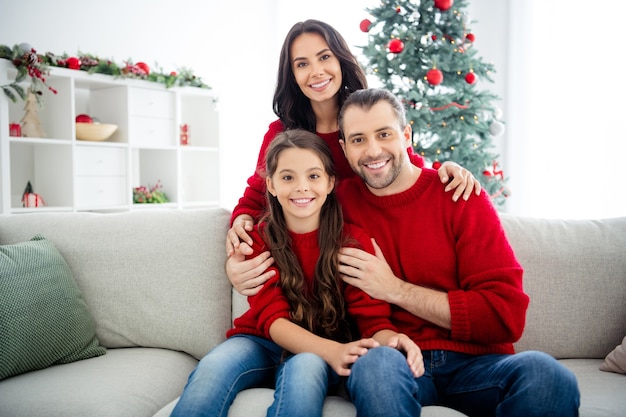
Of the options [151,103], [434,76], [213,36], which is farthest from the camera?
[213,36]

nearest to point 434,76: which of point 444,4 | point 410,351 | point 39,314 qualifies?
point 444,4

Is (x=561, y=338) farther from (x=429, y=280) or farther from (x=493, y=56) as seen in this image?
(x=493, y=56)

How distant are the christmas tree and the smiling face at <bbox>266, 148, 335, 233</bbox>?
85.9 inches

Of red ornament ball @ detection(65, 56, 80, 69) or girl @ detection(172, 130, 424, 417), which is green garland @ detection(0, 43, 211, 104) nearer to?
red ornament ball @ detection(65, 56, 80, 69)

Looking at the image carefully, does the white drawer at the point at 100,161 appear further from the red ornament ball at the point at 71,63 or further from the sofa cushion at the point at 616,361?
the sofa cushion at the point at 616,361

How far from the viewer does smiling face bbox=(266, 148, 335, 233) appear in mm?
1677

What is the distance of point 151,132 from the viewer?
462 centimetres

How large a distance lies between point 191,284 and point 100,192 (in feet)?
9.00

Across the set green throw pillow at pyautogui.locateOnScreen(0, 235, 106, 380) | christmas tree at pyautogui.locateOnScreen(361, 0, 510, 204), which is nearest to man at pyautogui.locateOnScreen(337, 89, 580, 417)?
green throw pillow at pyautogui.locateOnScreen(0, 235, 106, 380)

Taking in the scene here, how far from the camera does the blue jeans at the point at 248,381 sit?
1292 mm

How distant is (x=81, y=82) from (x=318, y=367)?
3708 millimetres

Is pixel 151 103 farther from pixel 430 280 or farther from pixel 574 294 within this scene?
pixel 574 294

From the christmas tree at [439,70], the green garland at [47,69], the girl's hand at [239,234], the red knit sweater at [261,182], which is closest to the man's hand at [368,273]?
the girl's hand at [239,234]

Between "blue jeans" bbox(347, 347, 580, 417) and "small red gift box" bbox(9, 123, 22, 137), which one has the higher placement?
"small red gift box" bbox(9, 123, 22, 137)
